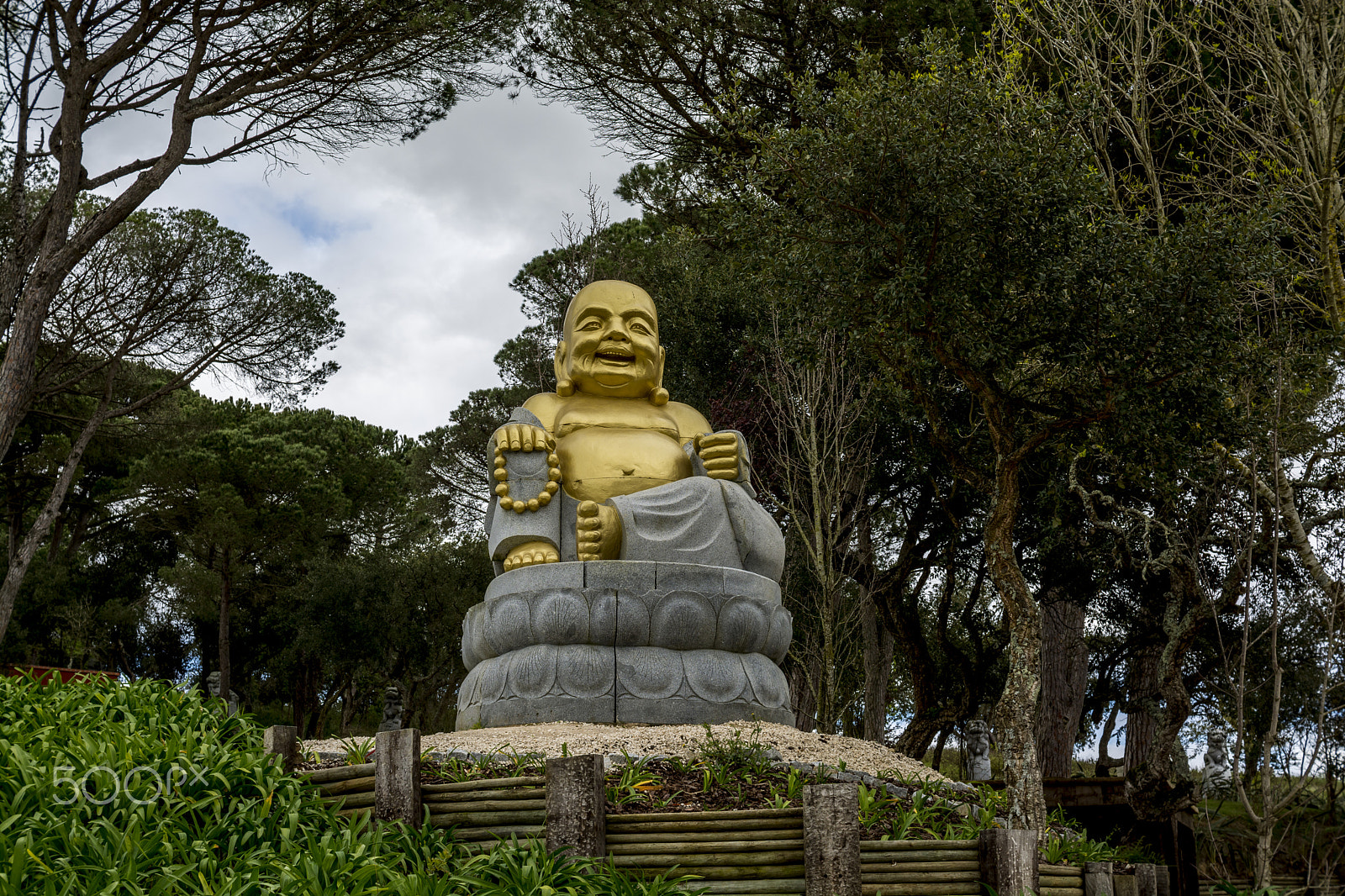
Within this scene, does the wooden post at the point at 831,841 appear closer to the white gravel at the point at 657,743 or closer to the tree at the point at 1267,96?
the white gravel at the point at 657,743

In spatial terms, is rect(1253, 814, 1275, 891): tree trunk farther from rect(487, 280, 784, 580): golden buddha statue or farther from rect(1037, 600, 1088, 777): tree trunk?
rect(1037, 600, 1088, 777): tree trunk

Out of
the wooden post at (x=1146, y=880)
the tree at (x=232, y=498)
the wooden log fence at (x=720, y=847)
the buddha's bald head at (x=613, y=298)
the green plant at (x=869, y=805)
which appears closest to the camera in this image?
the wooden log fence at (x=720, y=847)

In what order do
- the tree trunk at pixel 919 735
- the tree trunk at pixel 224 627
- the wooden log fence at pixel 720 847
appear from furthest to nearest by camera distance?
the tree trunk at pixel 224 627
the tree trunk at pixel 919 735
the wooden log fence at pixel 720 847

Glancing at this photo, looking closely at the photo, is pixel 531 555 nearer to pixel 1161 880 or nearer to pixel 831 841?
pixel 831 841

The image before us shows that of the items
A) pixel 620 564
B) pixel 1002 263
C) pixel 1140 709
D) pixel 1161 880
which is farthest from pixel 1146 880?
pixel 1140 709

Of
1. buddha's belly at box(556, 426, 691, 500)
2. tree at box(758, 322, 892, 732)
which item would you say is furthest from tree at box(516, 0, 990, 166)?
buddha's belly at box(556, 426, 691, 500)

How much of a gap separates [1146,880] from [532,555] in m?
4.05

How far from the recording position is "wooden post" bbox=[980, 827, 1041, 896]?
451cm

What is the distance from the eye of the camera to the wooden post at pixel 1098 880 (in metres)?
5.04

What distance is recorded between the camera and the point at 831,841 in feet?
14.4

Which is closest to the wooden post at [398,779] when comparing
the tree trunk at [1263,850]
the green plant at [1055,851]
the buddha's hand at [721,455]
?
the green plant at [1055,851]

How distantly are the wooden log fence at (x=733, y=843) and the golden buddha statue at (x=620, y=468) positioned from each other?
2807 millimetres

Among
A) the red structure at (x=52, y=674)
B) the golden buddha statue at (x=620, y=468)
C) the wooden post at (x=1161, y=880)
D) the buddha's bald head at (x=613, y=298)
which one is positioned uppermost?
the buddha's bald head at (x=613, y=298)

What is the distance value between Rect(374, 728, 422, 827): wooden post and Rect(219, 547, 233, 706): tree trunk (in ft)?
48.8
